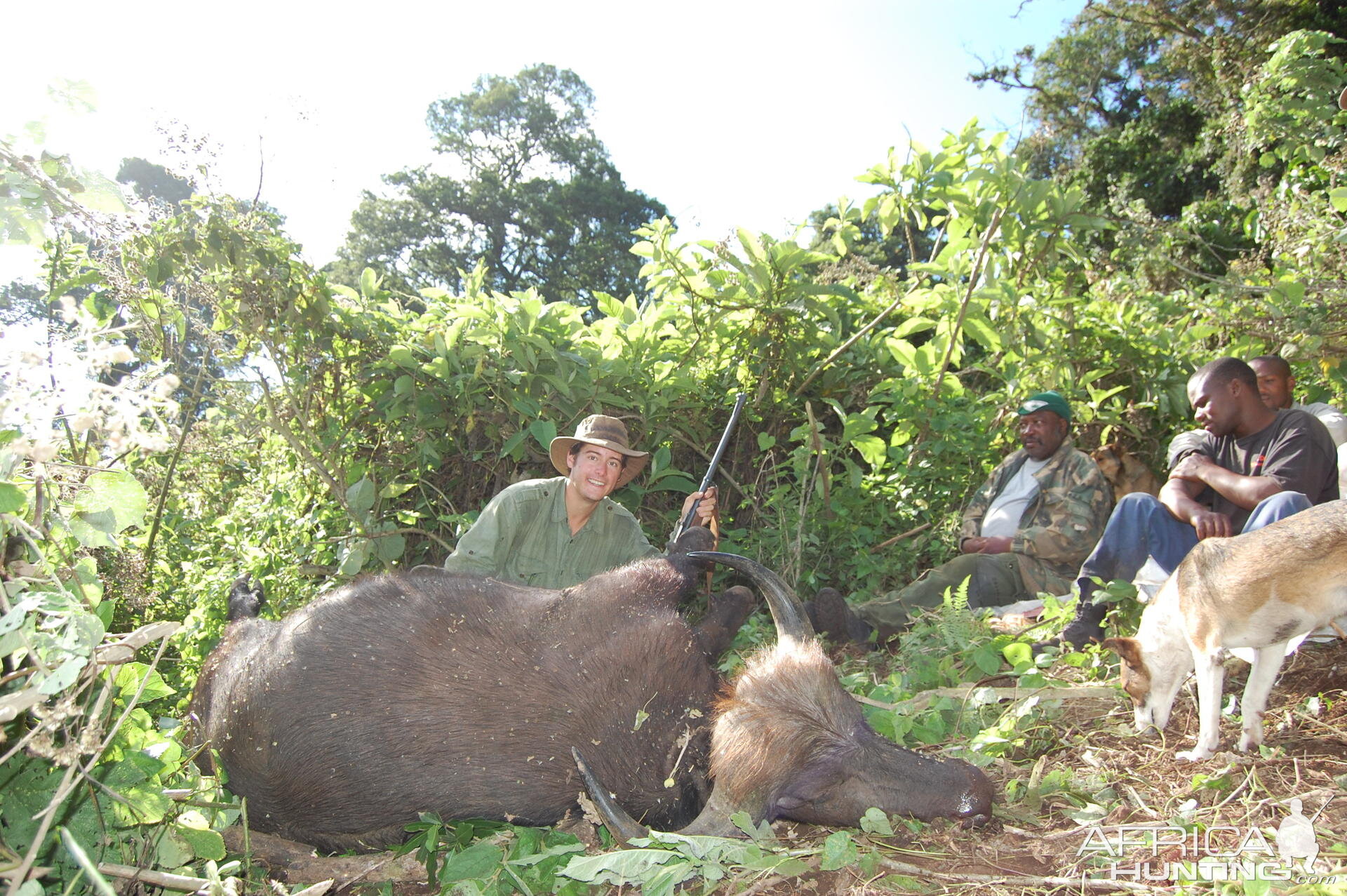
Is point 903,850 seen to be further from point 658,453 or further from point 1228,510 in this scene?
point 658,453

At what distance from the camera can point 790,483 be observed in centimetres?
596

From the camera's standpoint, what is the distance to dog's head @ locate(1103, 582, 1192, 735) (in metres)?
3.13

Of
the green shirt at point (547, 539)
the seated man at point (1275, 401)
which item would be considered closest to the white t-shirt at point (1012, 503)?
the seated man at point (1275, 401)

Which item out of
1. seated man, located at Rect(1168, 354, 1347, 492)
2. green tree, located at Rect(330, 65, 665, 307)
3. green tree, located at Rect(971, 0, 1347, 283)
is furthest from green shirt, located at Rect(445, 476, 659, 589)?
green tree, located at Rect(330, 65, 665, 307)

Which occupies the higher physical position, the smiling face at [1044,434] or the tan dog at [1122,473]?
the smiling face at [1044,434]

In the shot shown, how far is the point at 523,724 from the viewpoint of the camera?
10.6 feet

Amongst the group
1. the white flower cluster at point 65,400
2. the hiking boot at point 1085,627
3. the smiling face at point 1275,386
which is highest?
the white flower cluster at point 65,400

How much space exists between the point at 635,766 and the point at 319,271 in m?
3.56

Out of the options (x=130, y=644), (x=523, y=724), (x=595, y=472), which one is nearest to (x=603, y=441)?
(x=595, y=472)

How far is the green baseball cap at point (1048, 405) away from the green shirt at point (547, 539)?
8.75ft

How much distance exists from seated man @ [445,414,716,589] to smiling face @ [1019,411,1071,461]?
7.22 feet

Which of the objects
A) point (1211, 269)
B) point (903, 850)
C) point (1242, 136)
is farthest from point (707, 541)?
point (1211, 269)

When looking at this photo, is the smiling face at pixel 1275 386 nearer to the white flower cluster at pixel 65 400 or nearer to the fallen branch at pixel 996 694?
the fallen branch at pixel 996 694

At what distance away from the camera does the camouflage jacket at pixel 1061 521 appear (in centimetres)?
528
